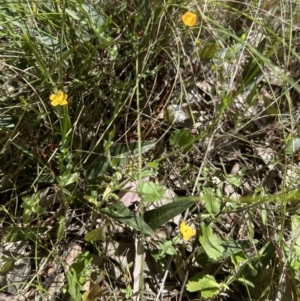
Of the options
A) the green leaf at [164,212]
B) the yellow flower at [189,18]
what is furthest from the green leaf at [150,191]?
the yellow flower at [189,18]

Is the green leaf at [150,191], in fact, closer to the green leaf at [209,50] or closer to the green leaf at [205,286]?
the green leaf at [205,286]

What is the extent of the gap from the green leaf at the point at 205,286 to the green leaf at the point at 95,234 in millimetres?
205

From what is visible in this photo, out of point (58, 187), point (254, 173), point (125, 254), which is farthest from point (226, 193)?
point (58, 187)

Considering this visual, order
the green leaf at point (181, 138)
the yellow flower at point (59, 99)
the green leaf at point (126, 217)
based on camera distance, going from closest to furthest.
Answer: the yellow flower at point (59, 99), the green leaf at point (126, 217), the green leaf at point (181, 138)

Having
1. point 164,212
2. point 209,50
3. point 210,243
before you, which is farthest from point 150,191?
point 209,50

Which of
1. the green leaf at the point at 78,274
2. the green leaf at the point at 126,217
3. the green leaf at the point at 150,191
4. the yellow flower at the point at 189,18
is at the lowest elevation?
the green leaf at the point at 78,274

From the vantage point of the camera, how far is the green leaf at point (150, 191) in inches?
40.0

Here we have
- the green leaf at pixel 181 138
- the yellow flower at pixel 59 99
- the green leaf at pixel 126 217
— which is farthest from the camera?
the green leaf at pixel 181 138

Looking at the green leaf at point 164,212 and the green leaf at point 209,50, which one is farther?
the green leaf at point 209,50

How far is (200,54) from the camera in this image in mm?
1226

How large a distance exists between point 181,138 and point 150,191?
0.17 m

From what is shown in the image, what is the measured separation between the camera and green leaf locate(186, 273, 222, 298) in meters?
1.02

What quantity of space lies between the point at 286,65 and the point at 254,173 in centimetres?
28

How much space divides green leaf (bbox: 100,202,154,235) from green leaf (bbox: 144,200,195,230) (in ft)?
0.10
